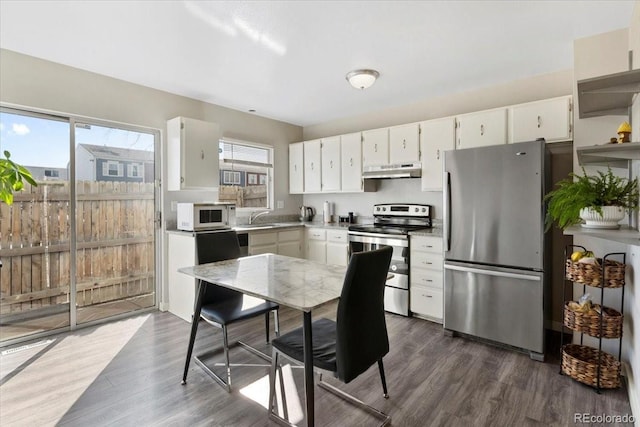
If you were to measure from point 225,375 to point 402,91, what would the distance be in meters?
3.37

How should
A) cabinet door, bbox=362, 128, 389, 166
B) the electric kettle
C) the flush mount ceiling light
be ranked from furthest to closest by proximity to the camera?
the electric kettle, cabinet door, bbox=362, 128, 389, 166, the flush mount ceiling light

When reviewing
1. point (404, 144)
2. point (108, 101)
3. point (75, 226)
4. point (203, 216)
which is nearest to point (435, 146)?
point (404, 144)

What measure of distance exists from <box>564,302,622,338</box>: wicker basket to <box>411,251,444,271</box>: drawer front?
1178 millimetres

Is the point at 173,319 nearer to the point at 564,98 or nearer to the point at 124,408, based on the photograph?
the point at 124,408

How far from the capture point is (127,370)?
2445 mm

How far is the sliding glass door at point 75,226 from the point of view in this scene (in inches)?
116

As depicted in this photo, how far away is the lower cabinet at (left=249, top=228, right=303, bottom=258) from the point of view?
4.01 meters

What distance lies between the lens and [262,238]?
4090mm

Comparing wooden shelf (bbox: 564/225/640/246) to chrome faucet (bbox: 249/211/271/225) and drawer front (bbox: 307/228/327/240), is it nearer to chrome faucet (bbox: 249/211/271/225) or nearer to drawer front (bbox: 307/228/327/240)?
drawer front (bbox: 307/228/327/240)

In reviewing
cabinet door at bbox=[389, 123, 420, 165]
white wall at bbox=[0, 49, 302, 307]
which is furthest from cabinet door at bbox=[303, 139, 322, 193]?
cabinet door at bbox=[389, 123, 420, 165]

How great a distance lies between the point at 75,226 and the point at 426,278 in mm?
3593

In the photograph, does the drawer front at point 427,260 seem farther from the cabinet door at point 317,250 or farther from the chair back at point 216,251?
the chair back at point 216,251

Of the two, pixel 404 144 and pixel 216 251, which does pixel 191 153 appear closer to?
pixel 216 251

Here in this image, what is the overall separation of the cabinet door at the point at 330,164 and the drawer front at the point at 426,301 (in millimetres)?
1841
